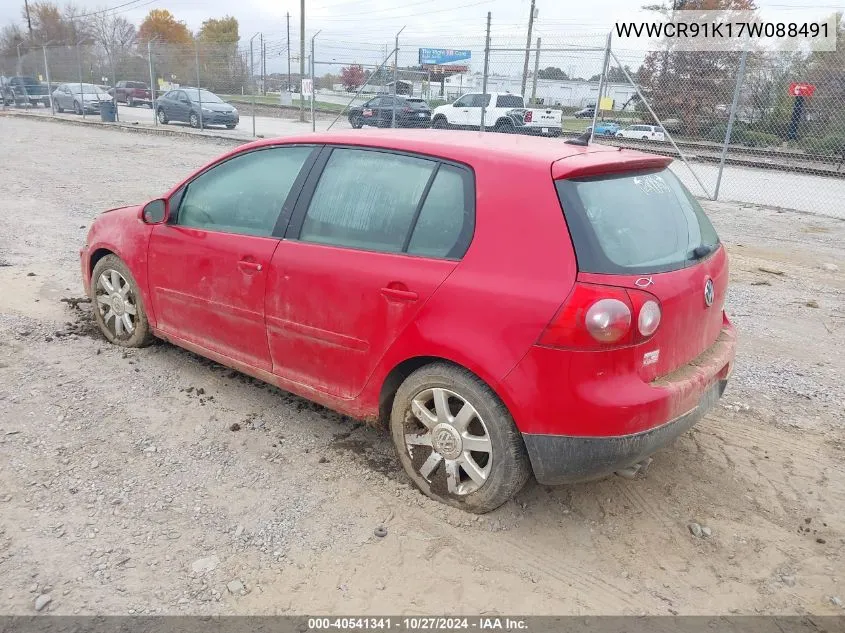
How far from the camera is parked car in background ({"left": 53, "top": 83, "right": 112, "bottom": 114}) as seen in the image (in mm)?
28969

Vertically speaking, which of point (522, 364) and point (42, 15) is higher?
point (42, 15)

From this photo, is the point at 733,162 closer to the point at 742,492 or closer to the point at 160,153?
the point at 160,153

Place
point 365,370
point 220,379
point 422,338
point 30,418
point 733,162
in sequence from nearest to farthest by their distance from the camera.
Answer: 1. point 422,338
2. point 365,370
3. point 30,418
4. point 220,379
5. point 733,162

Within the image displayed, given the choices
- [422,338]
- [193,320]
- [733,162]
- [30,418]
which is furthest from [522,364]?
[733,162]

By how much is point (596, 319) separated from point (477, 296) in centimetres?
49

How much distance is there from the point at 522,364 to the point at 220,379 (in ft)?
7.88

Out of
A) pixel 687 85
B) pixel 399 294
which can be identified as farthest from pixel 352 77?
pixel 399 294

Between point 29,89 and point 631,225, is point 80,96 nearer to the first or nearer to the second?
point 29,89

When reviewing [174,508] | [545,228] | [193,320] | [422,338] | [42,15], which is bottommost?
[174,508]

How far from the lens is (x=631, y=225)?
283 cm

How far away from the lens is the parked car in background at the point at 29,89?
3341cm

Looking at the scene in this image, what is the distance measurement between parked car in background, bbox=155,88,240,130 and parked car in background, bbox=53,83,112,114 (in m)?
6.23

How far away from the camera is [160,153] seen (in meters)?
17.2

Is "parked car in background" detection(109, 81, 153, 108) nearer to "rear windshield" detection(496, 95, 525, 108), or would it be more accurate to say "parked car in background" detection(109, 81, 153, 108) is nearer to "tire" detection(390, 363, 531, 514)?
"rear windshield" detection(496, 95, 525, 108)
